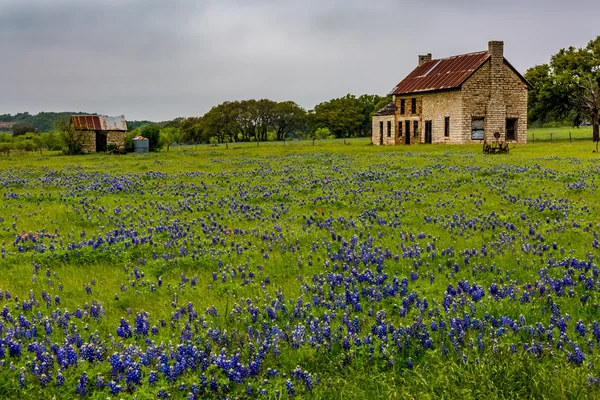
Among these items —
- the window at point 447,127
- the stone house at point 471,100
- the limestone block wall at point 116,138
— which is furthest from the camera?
the limestone block wall at point 116,138

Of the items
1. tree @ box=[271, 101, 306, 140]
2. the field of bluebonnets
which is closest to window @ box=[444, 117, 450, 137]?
the field of bluebonnets

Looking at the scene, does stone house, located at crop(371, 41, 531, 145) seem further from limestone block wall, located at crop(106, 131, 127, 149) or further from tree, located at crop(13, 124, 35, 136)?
tree, located at crop(13, 124, 35, 136)

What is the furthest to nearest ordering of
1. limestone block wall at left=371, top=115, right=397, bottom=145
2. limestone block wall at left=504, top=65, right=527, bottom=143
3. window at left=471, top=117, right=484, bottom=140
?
1. limestone block wall at left=371, top=115, right=397, bottom=145
2. limestone block wall at left=504, top=65, right=527, bottom=143
3. window at left=471, top=117, right=484, bottom=140

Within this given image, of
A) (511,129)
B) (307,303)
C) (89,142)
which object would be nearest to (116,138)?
(89,142)

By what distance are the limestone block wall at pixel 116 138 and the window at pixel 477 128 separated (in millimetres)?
40018

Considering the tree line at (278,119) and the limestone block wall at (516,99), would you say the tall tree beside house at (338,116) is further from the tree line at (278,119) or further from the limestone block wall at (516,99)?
the limestone block wall at (516,99)

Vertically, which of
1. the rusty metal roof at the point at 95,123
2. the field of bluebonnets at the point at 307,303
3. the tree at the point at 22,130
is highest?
the tree at the point at 22,130

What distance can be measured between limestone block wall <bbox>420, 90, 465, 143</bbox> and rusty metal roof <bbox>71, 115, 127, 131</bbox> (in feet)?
122

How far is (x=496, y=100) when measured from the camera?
182ft

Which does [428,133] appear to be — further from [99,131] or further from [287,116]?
[287,116]

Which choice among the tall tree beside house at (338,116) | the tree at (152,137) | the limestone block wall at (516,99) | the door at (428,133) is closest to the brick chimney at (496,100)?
the limestone block wall at (516,99)

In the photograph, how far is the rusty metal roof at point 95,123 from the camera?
59.7 m

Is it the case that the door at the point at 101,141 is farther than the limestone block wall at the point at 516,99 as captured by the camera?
Yes

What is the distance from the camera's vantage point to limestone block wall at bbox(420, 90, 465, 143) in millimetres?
54688
